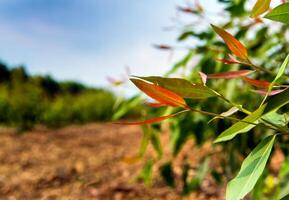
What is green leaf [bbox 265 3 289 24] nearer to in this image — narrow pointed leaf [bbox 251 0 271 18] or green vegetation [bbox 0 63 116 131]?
narrow pointed leaf [bbox 251 0 271 18]

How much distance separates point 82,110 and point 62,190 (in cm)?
742

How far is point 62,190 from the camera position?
3074 millimetres

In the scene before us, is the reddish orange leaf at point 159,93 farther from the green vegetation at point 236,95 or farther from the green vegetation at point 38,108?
the green vegetation at point 38,108

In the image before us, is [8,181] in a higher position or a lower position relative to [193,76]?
lower

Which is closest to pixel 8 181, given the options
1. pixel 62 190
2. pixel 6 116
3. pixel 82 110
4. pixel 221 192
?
pixel 62 190

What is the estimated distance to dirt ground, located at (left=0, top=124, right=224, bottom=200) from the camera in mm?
2969

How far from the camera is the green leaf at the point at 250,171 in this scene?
0.70 m

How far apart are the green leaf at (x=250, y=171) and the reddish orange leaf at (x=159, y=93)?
0.40 ft

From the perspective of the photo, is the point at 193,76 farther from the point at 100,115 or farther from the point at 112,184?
the point at 100,115

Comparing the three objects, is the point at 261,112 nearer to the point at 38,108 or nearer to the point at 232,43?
the point at 232,43

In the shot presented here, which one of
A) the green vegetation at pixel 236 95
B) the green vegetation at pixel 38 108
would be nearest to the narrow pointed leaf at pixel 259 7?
the green vegetation at pixel 236 95

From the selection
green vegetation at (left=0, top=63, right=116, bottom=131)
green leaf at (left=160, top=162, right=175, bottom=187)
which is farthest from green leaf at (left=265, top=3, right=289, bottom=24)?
green vegetation at (left=0, top=63, right=116, bottom=131)

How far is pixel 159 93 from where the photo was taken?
68cm

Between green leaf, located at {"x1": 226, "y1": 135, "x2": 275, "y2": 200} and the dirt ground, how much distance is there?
1.52 metres
